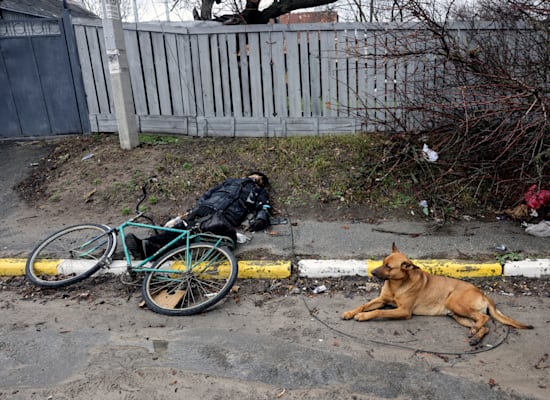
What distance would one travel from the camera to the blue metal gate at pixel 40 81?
327 inches

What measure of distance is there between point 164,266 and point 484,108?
183 inches

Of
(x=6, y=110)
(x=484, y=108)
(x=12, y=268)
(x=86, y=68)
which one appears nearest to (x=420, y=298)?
(x=484, y=108)

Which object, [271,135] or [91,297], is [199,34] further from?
[91,297]

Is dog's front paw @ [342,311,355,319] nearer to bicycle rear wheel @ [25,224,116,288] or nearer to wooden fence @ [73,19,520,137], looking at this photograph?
bicycle rear wheel @ [25,224,116,288]

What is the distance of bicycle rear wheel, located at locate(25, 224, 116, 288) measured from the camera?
186 inches

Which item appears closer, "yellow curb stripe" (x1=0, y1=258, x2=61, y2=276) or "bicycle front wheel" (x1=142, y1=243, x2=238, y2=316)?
"bicycle front wheel" (x1=142, y1=243, x2=238, y2=316)

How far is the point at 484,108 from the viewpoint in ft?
20.4

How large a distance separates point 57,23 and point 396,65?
601cm

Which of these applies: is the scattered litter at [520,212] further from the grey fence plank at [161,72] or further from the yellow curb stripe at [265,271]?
the grey fence plank at [161,72]

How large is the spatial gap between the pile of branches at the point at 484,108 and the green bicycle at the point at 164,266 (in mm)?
3105

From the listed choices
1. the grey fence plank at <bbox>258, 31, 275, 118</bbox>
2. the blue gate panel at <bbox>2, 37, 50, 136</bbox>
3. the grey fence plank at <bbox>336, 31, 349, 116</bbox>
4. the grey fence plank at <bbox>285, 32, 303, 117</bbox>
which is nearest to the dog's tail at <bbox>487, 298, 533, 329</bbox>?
the grey fence plank at <bbox>336, 31, 349, 116</bbox>

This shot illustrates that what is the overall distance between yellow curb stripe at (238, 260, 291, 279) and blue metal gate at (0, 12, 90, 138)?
5401 mm

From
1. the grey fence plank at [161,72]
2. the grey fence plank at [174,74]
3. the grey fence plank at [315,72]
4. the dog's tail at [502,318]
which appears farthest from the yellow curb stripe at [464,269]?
the grey fence plank at [161,72]

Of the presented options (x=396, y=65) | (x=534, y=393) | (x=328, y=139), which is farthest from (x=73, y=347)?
(x=396, y=65)
